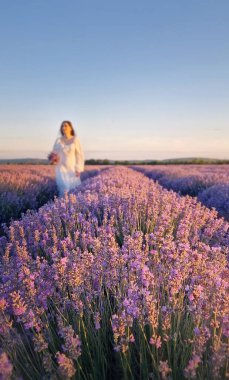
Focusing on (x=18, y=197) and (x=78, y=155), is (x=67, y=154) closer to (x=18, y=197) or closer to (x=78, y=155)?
(x=78, y=155)

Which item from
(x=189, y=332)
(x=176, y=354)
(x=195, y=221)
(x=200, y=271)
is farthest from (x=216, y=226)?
(x=176, y=354)

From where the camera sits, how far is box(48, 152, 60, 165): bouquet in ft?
25.6

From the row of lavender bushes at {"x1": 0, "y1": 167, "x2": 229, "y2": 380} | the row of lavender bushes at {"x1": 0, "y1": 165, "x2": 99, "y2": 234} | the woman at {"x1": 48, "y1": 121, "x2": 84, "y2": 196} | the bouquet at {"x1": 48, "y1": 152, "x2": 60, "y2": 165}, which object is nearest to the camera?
the row of lavender bushes at {"x1": 0, "y1": 167, "x2": 229, "y2": 380}

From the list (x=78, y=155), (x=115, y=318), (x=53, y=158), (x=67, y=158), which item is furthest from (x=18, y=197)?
(x=115, y=318)

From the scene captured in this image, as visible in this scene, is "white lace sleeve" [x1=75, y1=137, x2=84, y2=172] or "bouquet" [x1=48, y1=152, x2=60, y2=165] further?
"white lace sleeve" [x1=75, y1=137, x2=84, y2=172]

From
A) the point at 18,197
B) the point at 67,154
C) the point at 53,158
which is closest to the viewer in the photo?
the point at 18,197

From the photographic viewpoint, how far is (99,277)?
175cm

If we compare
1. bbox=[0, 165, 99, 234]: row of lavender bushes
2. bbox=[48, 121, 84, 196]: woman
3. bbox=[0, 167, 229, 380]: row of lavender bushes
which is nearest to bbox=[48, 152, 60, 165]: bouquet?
bbox=[48, 121, 84, 196]: woman

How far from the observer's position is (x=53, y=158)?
783 cm

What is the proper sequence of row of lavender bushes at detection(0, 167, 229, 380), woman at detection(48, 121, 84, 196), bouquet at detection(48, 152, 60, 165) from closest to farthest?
row of lavender bushes at detection(0, 167, 229, 380) → bouquet at detection(48, 152, 60, 165) → woman at detection(48, 121, 84, 196)

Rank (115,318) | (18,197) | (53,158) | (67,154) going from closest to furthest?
(115,318) → (18,197) → (53,158) → (67,154)

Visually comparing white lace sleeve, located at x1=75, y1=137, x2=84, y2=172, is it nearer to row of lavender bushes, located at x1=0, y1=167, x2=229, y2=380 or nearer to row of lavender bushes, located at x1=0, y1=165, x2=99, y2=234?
row of lavender bushes, located at x1=0, y1=165, x2=99, y2=234

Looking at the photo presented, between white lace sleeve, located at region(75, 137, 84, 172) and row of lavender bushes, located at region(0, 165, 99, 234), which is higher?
white lace sleeve, located at region(75, 137, 84, 172)

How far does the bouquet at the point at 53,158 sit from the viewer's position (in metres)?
7.79
